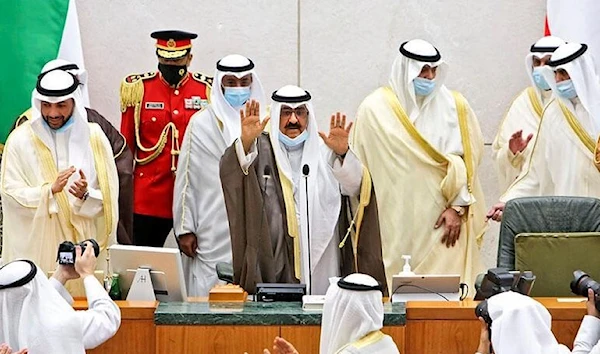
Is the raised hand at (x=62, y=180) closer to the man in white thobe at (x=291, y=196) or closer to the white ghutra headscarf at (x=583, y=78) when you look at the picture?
the man in white thobe at (x=291, y=196)

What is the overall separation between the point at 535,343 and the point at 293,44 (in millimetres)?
4800

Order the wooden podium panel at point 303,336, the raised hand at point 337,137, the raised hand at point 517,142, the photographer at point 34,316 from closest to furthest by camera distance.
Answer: the photographer at point 34,316, the wooden podium panel at point 303,336, the raised hand at point 337,137, the raised hand at point 517,142

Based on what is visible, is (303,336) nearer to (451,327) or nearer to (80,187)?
(451,327)

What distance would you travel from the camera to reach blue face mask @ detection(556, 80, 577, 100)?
26.5 ft

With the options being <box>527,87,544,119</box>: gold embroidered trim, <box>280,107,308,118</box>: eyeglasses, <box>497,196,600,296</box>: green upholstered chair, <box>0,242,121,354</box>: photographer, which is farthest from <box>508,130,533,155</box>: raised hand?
<box>0,242,121,354</box>: photographer

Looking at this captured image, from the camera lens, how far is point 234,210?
24.2ft

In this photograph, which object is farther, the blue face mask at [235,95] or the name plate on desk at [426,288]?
the blue face mask at [235,95]

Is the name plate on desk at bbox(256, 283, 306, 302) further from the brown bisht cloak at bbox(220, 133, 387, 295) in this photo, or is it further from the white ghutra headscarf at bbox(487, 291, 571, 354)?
the white ghutra headscarf at bbox(487, 291, 571, 354)

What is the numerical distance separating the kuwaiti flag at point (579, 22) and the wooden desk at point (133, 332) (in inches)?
152

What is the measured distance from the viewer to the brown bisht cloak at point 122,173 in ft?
27.2

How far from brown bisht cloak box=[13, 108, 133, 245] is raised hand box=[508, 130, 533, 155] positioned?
2.08 meters

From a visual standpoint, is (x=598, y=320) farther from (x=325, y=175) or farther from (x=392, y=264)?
(x=392, y=264)

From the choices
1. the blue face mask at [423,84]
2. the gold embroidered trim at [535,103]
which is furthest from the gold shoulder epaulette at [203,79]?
the gold embroidered trim at [535,103]

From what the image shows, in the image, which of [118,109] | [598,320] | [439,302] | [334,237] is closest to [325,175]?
[334,237]
